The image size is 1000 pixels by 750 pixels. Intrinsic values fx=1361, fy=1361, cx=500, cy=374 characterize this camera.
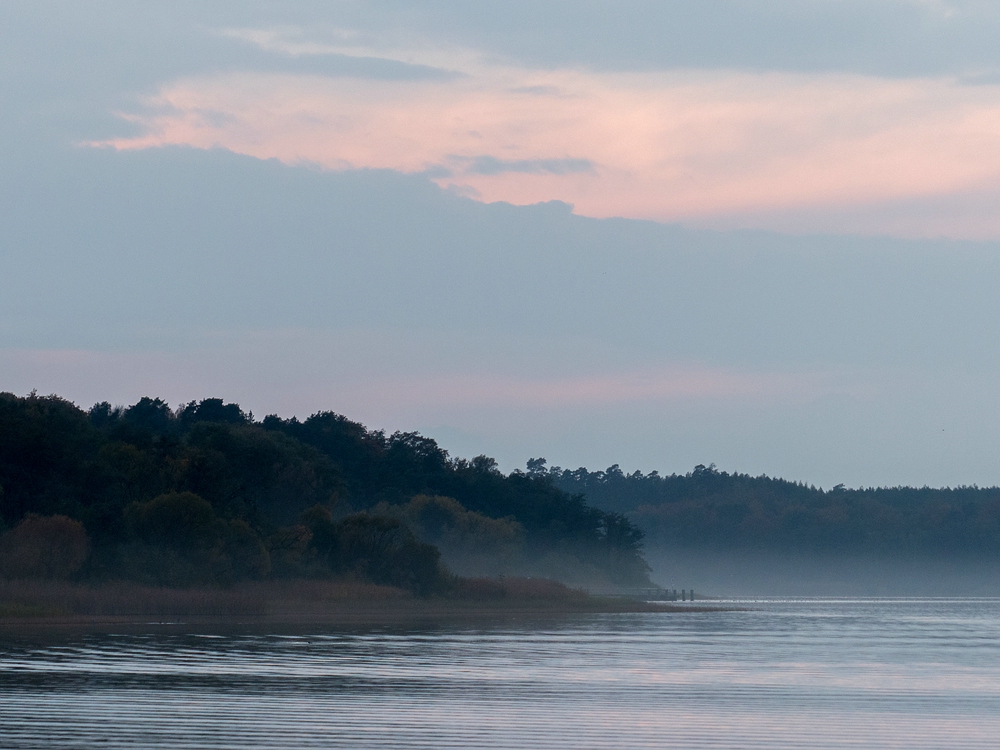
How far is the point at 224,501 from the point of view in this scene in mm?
86875

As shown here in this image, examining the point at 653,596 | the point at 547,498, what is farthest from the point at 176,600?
the point at 547,498

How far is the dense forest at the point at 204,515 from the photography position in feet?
232

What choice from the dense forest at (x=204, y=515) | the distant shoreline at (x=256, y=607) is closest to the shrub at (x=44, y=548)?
the dense forest at (x=204, y=515)

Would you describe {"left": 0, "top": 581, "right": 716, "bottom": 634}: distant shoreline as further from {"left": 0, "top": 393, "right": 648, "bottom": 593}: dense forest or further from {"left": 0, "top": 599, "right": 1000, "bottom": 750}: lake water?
{"left": 0, "top": 599, "right": 1000, "bottom": 750}: lake water

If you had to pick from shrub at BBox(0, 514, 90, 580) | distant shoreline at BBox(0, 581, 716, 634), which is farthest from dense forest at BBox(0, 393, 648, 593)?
distant shoreline at BBox(0, 581, 716, 634)

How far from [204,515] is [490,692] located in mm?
48093

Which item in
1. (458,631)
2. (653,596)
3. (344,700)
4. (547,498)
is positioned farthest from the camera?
(547,498)

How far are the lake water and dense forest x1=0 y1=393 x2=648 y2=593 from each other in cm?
2441

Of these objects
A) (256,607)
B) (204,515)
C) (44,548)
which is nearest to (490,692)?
(256,607)

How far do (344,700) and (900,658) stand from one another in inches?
823

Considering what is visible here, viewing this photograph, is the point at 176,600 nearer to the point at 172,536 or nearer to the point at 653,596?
the point at 172,536

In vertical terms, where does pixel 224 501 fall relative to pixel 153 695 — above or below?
above

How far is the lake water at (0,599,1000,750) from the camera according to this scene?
22219mm

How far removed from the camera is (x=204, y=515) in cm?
7444
